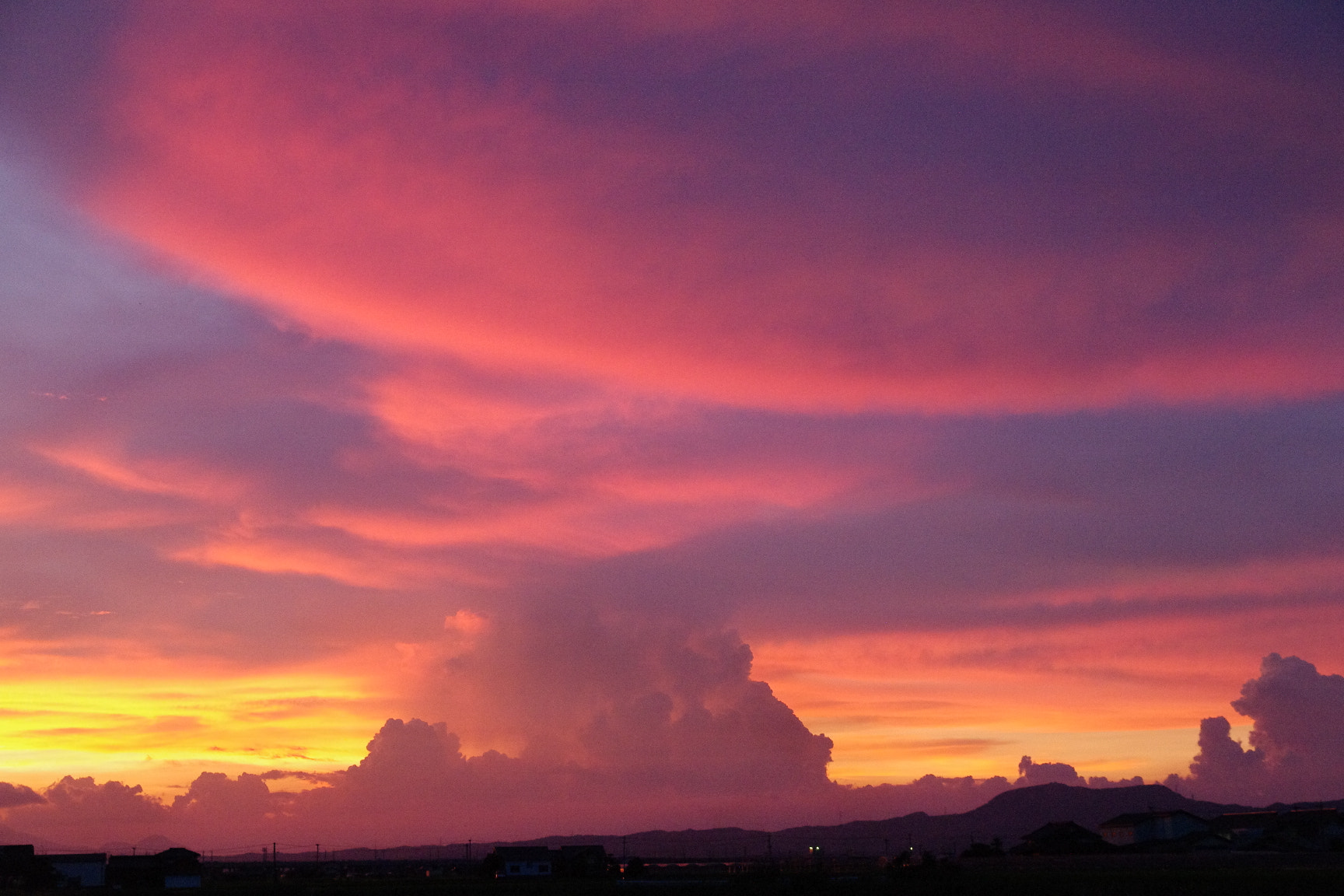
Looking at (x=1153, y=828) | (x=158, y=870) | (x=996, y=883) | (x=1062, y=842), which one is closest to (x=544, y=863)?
(x=158, y=870)

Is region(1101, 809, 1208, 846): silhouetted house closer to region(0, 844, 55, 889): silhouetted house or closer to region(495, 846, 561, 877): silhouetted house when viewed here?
region(495, 846, 561, 877): silhouetted house

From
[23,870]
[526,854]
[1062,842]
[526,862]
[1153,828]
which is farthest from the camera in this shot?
[1153,828]

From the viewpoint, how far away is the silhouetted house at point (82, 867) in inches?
5089

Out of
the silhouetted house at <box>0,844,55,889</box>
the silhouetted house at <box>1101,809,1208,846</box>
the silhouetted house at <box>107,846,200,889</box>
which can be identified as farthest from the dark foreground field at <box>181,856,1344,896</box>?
the silhouetted house at <box>1101,809,1208,846</box>

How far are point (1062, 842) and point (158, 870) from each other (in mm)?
111170

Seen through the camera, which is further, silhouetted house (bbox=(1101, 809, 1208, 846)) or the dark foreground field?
silhouetted house (bbox=(1101, 809, 1208, 846))

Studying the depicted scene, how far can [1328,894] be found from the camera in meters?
68.5

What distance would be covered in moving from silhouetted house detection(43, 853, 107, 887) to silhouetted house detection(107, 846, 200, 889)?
2092 mm

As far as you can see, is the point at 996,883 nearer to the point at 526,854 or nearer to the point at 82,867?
the point at 526,854

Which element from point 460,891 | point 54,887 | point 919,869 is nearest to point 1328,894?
point 919,869

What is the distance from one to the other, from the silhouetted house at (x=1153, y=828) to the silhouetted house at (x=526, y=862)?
74.4 meters

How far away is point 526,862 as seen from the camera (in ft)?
481

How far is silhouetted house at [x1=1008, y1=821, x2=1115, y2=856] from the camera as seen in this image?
474 ft

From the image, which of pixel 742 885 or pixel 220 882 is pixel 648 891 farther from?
pixel 220 882
